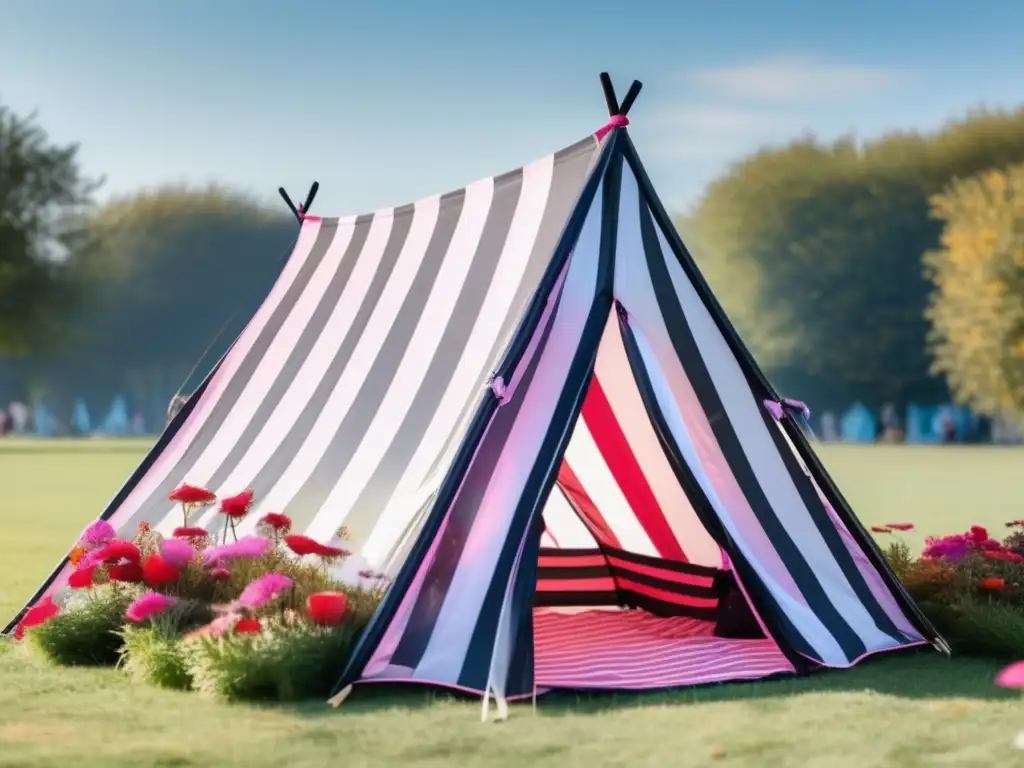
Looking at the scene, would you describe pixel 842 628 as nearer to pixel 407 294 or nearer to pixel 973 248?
pixel 407 294

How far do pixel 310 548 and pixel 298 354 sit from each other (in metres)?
2.02

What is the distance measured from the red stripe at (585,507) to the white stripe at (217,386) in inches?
75.3

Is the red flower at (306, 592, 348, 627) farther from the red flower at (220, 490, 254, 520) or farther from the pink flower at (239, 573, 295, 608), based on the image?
the red flower at (220, 490, 254, 520)

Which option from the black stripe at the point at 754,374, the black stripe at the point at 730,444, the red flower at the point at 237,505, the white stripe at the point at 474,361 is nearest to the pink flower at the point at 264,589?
the white stripe at the point at 474,361

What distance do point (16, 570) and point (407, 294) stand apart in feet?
16.0

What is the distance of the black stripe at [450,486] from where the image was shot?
5.20 metres

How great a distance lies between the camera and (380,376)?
6543 mm

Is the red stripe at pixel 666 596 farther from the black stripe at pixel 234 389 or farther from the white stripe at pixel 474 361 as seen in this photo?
the black stripe at pixel 234 389

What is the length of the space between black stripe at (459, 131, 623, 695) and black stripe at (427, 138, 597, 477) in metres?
0.14

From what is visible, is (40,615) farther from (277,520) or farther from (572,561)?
(572,561)

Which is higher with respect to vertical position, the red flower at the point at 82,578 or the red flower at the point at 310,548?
the red flower at the point at 310,548

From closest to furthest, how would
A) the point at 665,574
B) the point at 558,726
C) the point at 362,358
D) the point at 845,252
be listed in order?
the point at 558,726 → the point at 362,358 → the point at 665,574 → the point at 845,252

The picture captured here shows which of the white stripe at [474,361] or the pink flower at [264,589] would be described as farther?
the white stripe at [474,361]

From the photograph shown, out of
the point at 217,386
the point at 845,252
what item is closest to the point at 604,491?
the point at 217,386
